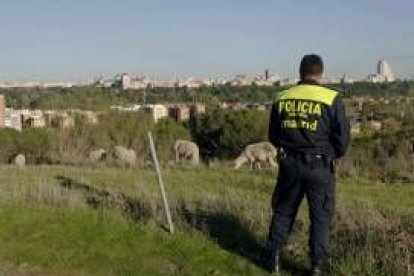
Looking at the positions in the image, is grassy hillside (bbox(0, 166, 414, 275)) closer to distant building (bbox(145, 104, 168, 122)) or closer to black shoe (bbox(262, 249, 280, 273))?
black shoe (bbox(262, 249, 280, 273))

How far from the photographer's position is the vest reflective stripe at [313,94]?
25.7ft

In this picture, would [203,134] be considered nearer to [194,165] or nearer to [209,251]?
[194,165]

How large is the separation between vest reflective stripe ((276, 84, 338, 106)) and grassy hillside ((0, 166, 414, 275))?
5.29 ft

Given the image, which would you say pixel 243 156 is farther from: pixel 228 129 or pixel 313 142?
pixel 228 129

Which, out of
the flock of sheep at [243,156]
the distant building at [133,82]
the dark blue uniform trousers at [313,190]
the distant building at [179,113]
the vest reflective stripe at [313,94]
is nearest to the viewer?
the vest reflective stripe at [313,94]

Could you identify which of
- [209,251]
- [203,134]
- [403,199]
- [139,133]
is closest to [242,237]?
[209,251]

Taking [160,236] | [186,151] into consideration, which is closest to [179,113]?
[186,151]

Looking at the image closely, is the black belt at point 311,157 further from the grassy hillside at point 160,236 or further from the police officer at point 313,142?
the grassy hillside at point 160,236

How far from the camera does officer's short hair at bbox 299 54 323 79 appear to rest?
7898 millimetres

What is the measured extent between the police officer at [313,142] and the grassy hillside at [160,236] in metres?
0.54

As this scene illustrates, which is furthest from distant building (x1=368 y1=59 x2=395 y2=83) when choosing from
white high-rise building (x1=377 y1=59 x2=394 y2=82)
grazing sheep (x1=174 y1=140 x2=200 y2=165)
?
grazing sheep (x1=174 y1=140 x2=200 y2=165)

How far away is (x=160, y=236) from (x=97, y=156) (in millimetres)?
17278

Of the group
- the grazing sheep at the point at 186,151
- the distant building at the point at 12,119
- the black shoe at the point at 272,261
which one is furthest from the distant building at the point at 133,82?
the black shoe at the point at 272,261

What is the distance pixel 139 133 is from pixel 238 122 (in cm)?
1523
